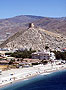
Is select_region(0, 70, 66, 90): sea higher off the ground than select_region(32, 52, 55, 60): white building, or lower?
lower

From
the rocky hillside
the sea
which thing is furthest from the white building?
the sea

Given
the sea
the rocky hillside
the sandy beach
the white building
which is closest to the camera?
the sea

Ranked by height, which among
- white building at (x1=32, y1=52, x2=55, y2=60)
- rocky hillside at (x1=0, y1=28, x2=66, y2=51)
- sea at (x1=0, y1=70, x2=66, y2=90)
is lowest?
sea at (x1=0, y1=70, x2=66, y2=90)

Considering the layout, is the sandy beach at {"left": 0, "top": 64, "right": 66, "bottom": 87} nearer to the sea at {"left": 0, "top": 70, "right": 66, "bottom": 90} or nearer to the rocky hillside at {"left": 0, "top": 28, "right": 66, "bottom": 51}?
the sea at {"left": 0, "top": 70, "right": 66, "bottom": 90}

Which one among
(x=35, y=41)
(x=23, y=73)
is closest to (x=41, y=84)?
(x=23, y=73)

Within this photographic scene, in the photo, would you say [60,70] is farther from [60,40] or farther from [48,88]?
[60,40]

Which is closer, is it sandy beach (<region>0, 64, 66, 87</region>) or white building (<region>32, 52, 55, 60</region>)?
sandy beach (<region>0, 64, 66, 87</region>)
